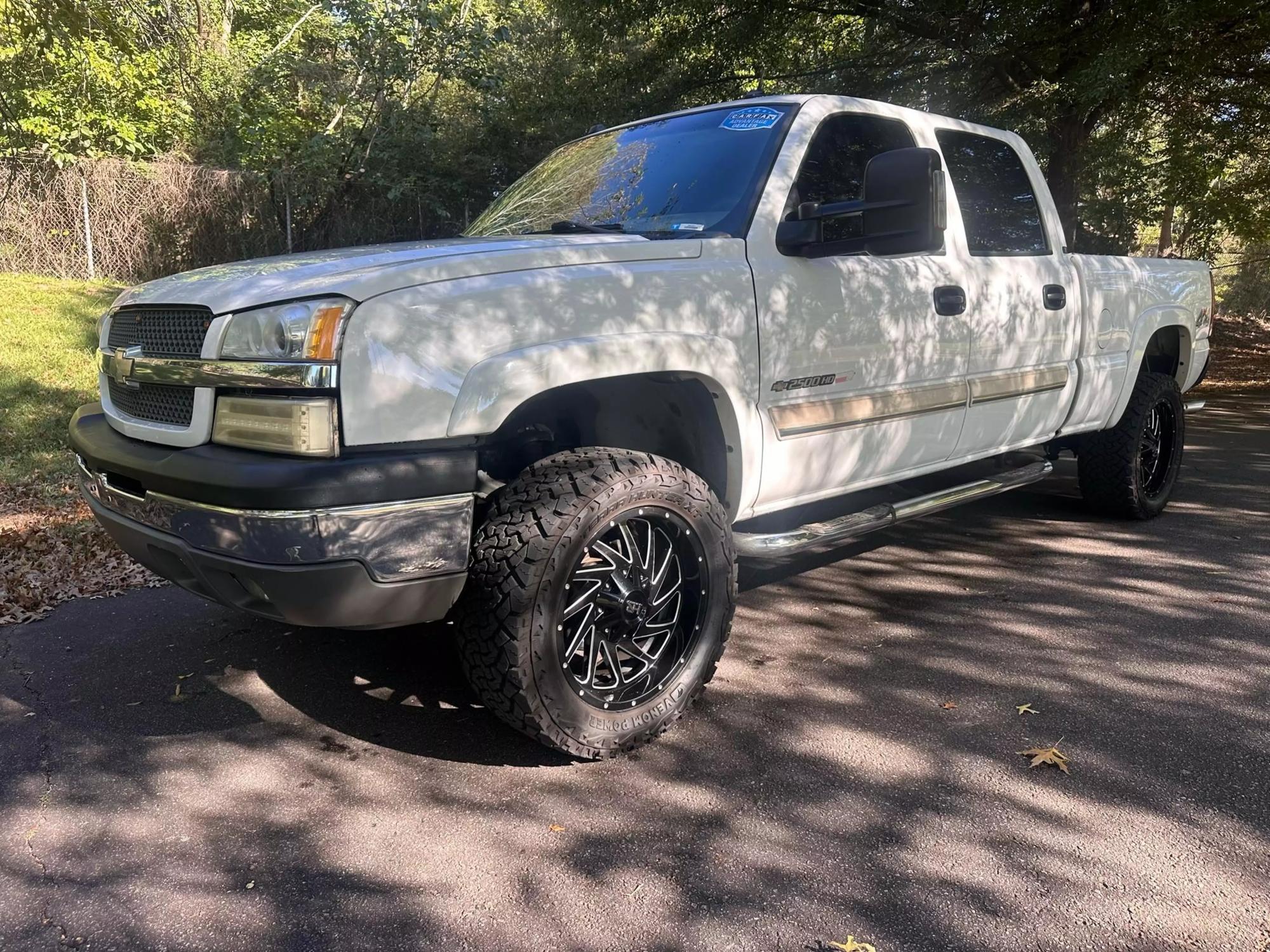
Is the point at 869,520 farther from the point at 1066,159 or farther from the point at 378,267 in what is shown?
the point at 1066,159

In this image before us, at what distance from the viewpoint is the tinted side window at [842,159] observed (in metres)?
3.41

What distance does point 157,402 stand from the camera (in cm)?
276

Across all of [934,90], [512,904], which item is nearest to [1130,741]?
[512,904]

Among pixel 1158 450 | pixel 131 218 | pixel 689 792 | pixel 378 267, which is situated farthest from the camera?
pixel 131 218

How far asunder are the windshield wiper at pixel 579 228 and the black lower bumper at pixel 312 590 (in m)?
1.44

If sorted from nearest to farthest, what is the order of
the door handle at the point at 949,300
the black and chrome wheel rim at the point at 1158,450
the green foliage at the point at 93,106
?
the door handle at the point at 949,300, the black and chrome wheel rim at the point at 1158,450, the green foliage at the point at 93,106

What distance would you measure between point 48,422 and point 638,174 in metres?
5.90

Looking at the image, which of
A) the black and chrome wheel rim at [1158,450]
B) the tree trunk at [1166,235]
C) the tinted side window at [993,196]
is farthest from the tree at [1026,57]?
the tree trunk at [1166,235]

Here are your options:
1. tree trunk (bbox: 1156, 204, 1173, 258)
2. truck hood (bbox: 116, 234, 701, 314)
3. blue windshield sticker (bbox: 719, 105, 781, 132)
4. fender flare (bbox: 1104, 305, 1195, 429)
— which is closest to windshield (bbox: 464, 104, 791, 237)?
blue windshield sticker (bbox: 719, 105, 781, 132)

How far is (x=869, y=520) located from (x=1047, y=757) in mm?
1126

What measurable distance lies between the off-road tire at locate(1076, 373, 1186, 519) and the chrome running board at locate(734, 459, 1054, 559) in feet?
2.23

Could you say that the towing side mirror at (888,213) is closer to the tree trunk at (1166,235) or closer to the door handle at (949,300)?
the door handle at (949,300)

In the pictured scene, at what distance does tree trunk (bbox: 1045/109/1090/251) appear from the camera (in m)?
11.0

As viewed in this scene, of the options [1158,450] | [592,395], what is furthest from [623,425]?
[1158,450]
